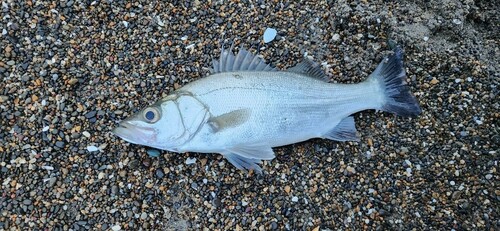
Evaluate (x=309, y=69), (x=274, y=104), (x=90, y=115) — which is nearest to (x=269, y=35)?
(x=309, y=69)

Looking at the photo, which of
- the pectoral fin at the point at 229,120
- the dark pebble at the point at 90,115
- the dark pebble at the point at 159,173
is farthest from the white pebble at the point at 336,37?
the dark pebble at the point at 90,115

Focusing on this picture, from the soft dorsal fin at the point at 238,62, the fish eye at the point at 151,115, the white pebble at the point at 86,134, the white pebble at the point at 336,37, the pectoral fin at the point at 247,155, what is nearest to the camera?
the fish eye at the point at 151,115

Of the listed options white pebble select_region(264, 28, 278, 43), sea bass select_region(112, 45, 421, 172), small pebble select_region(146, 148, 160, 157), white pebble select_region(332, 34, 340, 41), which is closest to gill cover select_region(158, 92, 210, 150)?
sea bass select_region(112, 45, 421, 172)

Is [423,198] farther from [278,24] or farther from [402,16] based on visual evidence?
[278,24]

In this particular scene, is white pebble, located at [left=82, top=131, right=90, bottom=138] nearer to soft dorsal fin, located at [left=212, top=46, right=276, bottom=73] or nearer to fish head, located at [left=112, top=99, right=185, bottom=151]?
fish head, located at [left=112, top=99, right=185, bottom=151]

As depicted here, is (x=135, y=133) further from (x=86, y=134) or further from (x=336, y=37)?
(x=336, y=37)

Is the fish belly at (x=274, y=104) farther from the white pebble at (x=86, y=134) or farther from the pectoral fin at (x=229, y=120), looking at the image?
the white pebble at (x=86, y=134)

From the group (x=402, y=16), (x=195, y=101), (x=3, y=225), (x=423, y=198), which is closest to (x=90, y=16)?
(x=195, y=101)
